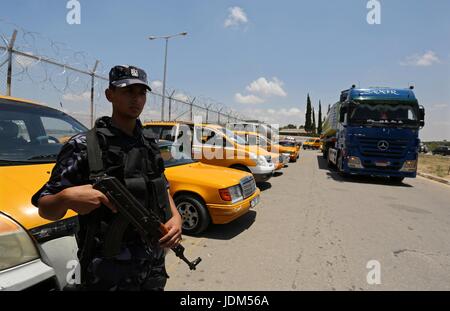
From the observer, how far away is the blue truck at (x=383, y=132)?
→ 1005 cm

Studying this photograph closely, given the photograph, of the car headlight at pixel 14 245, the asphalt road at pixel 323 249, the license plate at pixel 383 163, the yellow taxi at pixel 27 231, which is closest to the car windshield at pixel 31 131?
the yellow taxi at pixel 27 231

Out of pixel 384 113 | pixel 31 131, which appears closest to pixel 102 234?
pixel 31 131

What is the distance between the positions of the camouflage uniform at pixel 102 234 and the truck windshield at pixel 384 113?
1046 cm

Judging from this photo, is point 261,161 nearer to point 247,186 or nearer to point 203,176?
point 247,186

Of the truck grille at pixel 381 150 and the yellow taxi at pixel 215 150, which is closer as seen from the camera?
the yellow taxi at pixel 215 150

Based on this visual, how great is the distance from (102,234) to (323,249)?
350 centimetres

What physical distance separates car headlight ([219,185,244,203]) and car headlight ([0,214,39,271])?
9.17 ft

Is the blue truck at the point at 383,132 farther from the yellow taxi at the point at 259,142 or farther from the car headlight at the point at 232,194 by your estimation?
the car headlight at the point at 232,194

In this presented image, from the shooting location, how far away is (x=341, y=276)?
337 cm

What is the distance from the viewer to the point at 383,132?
1012cm

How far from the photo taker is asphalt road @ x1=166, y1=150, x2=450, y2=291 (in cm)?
322

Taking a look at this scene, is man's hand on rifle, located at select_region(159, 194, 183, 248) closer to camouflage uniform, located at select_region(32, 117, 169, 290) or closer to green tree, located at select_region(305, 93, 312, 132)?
camouflage uniform, located at select_region(32, 117, 169, 290)
